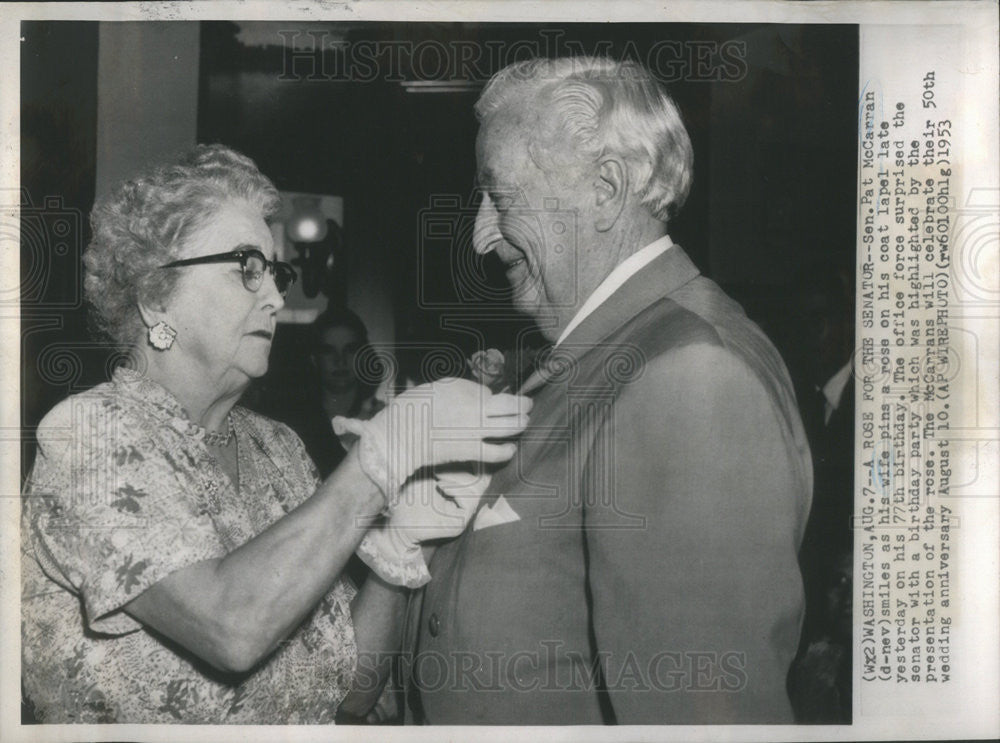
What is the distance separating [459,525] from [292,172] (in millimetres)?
767

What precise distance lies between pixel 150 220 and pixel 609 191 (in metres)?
0.89

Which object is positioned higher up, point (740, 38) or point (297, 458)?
point (740, 38)

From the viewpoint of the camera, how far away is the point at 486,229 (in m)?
1.74

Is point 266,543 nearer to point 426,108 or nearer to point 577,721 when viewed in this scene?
point 577,721

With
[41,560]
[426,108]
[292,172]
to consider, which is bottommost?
[41,560]

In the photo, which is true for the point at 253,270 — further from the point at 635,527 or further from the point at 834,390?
the point at 834,390

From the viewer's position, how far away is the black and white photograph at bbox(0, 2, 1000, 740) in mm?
1670

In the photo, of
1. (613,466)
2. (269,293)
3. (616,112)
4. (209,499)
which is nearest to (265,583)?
(209,499)

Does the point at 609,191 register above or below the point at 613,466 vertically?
above

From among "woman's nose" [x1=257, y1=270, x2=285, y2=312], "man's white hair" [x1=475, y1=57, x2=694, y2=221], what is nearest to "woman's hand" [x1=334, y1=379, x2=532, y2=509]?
"woman's nose" [x1=257, y1=270, x2=285, y2=312]

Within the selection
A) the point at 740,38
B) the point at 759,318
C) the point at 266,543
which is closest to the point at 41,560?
the point at 266,543

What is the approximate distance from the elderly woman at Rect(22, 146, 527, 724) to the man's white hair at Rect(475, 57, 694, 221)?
50 cm

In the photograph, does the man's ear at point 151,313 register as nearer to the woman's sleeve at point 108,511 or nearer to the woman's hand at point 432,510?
the woman's sleeve at point 108,511

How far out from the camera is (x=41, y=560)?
5.74ft
